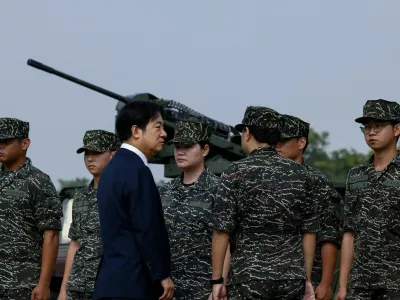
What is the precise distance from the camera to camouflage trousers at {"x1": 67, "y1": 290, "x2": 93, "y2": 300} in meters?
8.83

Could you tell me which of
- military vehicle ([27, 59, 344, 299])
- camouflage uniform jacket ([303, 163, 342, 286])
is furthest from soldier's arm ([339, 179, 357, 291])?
military vehicle ([27, 59, 344, 299])

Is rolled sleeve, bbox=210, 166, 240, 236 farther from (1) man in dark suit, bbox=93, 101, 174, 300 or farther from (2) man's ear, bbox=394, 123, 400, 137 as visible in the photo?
(2) man's ear, bbox=394, 123, 400, 137

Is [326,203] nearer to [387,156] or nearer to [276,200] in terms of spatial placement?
[387,156]

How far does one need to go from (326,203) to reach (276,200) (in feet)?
7.30

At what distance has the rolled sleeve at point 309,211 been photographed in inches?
275

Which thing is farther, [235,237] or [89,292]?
[89,292]

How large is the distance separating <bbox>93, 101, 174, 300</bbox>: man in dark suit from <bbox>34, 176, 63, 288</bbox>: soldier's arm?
237 cm

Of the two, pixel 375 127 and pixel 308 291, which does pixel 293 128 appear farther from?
pixel 308 291

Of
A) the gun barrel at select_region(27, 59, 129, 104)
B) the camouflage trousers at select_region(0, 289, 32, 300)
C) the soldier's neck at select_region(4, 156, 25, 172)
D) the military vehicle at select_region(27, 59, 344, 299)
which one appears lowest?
the camouflage trousers at select_region(0, 289, 32, 300)

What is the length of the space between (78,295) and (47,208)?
29.9 inches

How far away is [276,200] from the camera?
6797 millimetres

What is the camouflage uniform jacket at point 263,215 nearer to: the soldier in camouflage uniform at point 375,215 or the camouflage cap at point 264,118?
the camouflage cap at point 264,118

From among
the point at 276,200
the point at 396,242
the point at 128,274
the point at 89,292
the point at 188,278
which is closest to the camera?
the point at 128,274

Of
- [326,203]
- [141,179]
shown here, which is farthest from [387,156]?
[141,179]
